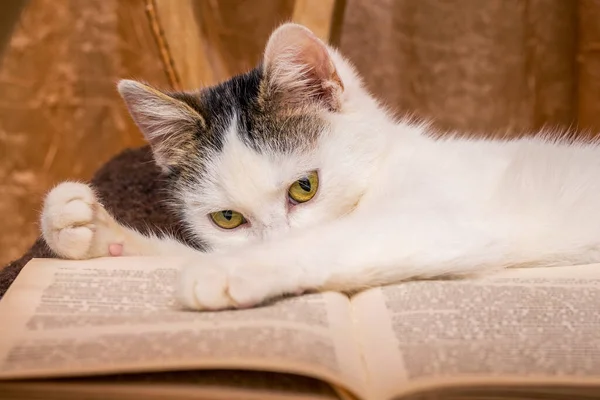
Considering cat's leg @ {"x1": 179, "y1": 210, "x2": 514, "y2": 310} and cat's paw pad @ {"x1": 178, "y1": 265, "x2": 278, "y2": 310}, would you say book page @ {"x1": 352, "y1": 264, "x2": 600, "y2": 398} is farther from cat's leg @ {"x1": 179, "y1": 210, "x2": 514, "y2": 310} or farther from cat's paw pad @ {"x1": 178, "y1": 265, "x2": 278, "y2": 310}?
cat's paw pad @ {"x1": 178, "y1": 265, "x2": 278, "y2": 310}

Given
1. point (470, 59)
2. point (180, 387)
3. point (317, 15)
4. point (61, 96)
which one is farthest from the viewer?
point (61, 96)

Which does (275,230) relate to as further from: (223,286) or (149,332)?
(149,332)

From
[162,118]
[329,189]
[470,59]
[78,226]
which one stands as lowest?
[78,226]

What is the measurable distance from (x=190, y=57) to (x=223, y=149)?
0.95 meters

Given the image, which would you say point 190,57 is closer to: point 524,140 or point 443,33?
point 443,33

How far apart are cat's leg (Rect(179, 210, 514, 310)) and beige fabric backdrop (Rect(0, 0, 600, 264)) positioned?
126 cm

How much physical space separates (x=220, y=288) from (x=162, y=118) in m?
0.54

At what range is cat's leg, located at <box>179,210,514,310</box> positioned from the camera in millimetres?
861

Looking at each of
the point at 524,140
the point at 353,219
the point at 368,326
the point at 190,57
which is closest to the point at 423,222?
the point at 353,219

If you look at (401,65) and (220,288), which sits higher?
(401,65)

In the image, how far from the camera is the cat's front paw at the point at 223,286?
853 mm

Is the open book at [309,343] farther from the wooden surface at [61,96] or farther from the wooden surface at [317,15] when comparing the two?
the wooden surface at [61,96]

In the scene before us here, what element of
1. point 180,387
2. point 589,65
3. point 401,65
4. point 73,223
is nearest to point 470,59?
point 401,65

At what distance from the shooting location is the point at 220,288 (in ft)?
2.79
